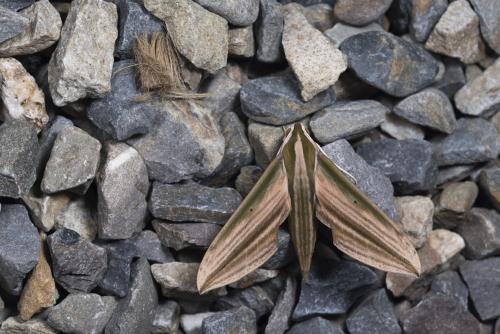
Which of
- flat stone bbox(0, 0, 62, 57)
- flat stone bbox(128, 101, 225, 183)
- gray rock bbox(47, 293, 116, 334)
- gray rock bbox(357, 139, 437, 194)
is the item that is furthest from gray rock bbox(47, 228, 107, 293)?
gray rock bbox(357, 139, 437, 194)

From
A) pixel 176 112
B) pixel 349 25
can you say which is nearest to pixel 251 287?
pixel 176 112

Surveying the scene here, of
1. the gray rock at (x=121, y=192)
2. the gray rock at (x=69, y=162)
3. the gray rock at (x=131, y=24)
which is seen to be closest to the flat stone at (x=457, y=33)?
the gray rock at (x=131, y=24)

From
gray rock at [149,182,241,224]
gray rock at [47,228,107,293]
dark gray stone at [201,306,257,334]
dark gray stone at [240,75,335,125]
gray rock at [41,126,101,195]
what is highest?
dark gray stone at [240,75,335,125]

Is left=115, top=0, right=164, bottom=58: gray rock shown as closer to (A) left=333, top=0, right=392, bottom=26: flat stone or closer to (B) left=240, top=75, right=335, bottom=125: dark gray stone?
(B) left=240, top=75, right=335, bottom=125: dark gray stone

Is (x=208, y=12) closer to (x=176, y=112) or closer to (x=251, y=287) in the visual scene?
(x=176, y=112)

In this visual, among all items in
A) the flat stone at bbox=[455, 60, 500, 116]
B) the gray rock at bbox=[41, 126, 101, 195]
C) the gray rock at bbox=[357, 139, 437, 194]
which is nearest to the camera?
the gray rock at bbox=[41, 126, 101, 195]

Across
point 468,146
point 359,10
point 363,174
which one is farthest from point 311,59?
point 468,146

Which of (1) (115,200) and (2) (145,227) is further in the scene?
(2) (145,227)
